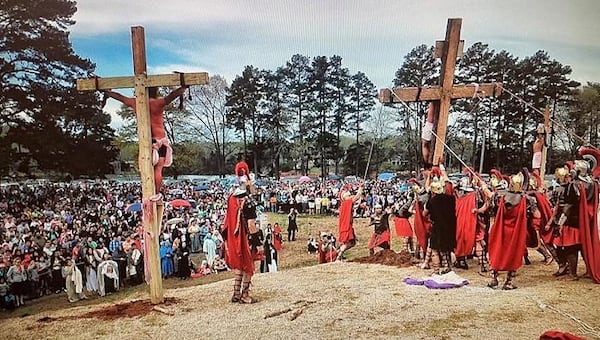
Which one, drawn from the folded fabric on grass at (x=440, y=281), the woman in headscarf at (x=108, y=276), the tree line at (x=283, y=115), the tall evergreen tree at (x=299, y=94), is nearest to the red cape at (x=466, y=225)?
the folded fabric on grass at (x=440, y=281)

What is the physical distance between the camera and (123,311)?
333cm

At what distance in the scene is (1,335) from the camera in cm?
301

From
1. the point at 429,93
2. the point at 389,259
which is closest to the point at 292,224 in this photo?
the point at 389,259

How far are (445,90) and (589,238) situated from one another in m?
1.63

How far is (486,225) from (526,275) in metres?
0.54

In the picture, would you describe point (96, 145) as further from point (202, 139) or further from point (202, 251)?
point (202, 251)

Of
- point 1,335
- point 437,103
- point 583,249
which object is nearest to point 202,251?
point 1,335

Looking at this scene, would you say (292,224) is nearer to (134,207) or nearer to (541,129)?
(134,207)

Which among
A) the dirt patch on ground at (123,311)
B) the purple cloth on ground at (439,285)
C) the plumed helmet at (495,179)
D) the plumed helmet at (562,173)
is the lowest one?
the dirt patch on ground at (123,311)

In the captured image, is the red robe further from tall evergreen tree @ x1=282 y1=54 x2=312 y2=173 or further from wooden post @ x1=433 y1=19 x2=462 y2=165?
wooden post @ x1=433 y1=19 x2=462 y2=165

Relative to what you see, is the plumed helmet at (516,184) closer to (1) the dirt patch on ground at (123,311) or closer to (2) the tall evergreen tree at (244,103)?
(2) the tall evergreen tree at (244,103)

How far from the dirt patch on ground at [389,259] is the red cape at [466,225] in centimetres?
54

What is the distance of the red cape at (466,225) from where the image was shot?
14.6 ft

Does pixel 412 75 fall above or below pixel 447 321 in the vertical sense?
above
